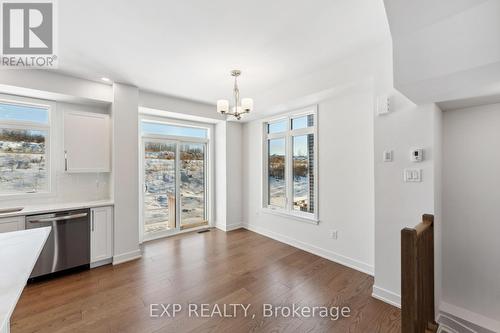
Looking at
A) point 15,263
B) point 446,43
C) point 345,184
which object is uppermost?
point 446,43

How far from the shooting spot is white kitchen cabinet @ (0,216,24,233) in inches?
102

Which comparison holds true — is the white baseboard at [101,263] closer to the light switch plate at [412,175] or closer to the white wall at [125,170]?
the white wall at [125,170]

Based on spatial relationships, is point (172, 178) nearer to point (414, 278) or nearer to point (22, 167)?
point (22, 167)

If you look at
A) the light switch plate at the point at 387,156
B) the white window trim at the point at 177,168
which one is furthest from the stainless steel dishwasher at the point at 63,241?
the light switch plate at the point at 387,156

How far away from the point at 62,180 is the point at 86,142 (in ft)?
2.46

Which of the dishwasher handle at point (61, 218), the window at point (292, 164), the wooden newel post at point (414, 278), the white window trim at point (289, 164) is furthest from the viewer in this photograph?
the window at point (292, 164)

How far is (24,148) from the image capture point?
3.18m

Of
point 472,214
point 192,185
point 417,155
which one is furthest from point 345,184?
point 192,185

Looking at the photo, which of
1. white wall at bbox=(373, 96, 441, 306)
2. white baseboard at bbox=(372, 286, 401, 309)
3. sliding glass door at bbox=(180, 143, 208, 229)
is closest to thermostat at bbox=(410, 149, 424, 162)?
white wall at bbox=(373, 96, 441, 306)

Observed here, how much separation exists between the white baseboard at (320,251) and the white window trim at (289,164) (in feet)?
1.39

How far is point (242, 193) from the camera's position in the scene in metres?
5.28

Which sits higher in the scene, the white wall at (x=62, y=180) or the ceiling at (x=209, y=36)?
the ceiling at (x=209, y=36)

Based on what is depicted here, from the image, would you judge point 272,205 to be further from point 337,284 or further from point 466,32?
point 466,32

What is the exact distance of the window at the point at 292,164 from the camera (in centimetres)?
387
